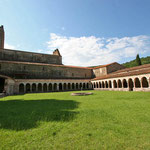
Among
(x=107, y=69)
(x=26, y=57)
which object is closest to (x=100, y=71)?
(x=107, y=69)

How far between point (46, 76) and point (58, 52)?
46.9 ft

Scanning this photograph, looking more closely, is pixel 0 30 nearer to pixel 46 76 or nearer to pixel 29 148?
pixel 46 76

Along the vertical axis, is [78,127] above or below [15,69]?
below

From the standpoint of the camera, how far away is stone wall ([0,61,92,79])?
25.5m

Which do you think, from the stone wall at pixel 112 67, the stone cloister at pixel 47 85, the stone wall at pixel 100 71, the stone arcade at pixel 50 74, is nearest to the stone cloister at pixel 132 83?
the stone arcade at pixel 50 74

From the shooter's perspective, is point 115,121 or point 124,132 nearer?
point 124,132

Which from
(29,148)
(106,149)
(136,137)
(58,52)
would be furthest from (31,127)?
(58,52)

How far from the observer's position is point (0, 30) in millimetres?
31047

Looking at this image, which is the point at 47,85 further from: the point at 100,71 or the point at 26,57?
the point at 100,71

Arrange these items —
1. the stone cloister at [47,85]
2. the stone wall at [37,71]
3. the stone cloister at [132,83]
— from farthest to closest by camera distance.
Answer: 1. the stone wall at [37,71]
2. the stone cloister at [47,85]
3. the stone cloister at [132,83]

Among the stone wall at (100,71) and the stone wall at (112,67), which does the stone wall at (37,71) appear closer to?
the stone wall at (100,71)

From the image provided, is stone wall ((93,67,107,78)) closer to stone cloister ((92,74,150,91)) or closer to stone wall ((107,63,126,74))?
stone wall ((107,63,126,74))

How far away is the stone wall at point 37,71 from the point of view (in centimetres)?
2547

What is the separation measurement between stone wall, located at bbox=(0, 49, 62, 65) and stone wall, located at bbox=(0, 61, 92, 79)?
5856mm
